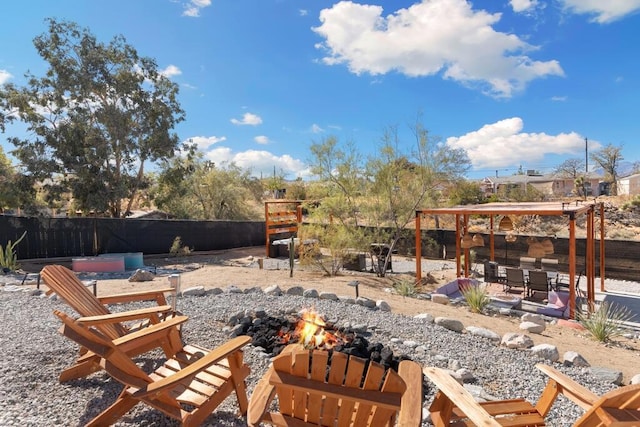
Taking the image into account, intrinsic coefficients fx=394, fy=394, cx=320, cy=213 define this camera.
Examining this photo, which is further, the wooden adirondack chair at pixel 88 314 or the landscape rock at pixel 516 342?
the landscape rock at pixel 516 342

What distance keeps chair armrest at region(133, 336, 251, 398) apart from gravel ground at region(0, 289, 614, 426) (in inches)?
18.3

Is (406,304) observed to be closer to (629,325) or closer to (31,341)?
(629,325)

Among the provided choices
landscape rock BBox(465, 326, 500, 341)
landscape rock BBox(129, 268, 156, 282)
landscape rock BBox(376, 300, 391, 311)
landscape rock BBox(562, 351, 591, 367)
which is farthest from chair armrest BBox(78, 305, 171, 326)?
landscape rock BBox(129, 268, 156, 282)

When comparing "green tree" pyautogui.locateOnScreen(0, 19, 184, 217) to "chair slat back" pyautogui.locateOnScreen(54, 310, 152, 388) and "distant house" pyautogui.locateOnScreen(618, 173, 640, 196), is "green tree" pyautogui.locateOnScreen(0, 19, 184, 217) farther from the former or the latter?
"distant house" pyautogui.locateOnScreen(618, 173, 640, 196)

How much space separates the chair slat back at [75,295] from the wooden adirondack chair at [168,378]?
0.43m

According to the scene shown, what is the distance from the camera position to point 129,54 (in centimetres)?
1266

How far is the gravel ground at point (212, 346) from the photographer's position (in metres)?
2.31

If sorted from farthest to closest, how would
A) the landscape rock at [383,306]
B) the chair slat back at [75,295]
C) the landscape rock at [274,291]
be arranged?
the landscape rock at [274,291] < the landscape rock at [383,306] < the chair slat back at [75,295]

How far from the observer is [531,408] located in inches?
82.3

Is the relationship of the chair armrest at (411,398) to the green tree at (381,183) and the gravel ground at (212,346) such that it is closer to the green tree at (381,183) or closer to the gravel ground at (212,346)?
the gravel ground at (212,346)

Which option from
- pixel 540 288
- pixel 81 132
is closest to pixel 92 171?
pixel 81 132

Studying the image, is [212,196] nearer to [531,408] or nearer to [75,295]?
[75,295]

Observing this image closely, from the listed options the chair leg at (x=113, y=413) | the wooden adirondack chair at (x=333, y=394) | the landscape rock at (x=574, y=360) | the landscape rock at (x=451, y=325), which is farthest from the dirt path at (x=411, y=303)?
the chair leg at (x=113, y=413)

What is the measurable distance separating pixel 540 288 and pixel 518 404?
20.3 feet
